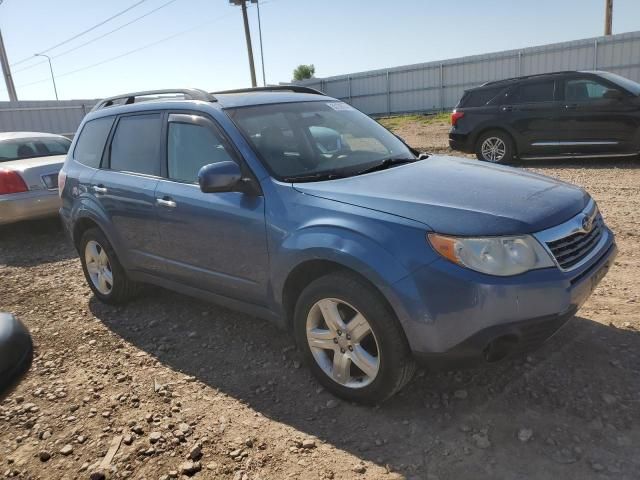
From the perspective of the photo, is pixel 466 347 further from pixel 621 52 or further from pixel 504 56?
pixel 504 56

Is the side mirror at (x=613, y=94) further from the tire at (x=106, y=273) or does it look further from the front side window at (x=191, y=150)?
the tire at (x=106, y=273)

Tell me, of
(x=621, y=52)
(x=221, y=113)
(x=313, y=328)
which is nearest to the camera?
(x=313, y=328)

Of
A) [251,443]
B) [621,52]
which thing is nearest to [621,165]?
[251,443]

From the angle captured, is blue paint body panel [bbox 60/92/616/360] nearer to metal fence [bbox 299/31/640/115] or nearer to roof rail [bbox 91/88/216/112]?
roof rail [bbox 91/88/216/112]

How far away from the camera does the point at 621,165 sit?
379 inches

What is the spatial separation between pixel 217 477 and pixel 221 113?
87.4 inches

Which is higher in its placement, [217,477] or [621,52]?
[621,52]

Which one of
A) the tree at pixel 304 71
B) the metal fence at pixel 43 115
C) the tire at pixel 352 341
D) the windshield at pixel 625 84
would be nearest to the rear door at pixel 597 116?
the windshield at pixel 625 84

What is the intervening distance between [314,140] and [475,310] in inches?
68.7

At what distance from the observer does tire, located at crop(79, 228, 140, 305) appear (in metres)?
4.65

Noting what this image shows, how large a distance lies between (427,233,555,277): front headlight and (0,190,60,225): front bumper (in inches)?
249

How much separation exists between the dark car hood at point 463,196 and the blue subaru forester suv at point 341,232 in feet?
0.04

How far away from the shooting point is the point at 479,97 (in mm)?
11117

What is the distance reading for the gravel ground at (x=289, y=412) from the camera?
2549 millimetres
